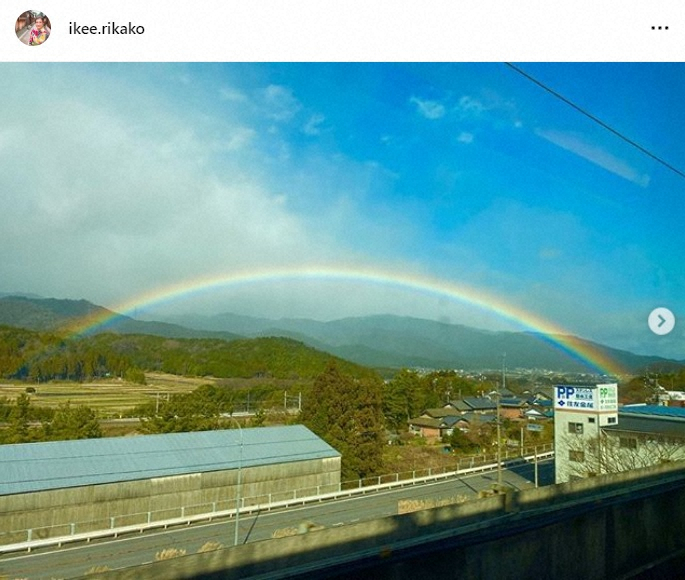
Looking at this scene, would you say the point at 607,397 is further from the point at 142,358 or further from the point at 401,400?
the point at 142,358

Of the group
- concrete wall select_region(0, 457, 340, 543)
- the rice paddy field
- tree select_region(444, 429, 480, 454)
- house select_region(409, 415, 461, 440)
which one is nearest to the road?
concrete wall select_region(0, 457, 340, 543)

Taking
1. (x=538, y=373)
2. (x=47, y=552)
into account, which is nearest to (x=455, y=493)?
(x=47, y=552)

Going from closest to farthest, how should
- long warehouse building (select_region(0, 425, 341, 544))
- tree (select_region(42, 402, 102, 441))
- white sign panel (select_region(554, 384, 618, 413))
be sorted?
long warehouse building (select_region(0, 425, 341, 544)) → white sign panel (select_region(554, 384, 618, 413)) → tree (select_region(42, 402, 102, 441))

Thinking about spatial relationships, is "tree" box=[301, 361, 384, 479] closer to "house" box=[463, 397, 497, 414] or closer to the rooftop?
the rooftop

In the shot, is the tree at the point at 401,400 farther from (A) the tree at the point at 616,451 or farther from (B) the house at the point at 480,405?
(A) the tree at the point at 616,451

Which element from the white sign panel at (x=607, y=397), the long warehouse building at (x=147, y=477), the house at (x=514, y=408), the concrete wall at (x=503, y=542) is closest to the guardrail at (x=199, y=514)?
the long warehouse building at (x=147, y=477)

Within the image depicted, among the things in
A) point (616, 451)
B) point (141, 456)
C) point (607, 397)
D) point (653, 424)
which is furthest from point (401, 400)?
point (141, 456)

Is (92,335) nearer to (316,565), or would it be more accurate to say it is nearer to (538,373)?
(538,373)
